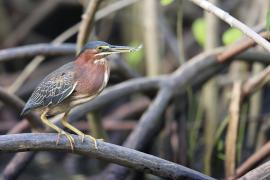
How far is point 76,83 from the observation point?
3.45m

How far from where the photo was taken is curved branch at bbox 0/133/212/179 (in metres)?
3.12

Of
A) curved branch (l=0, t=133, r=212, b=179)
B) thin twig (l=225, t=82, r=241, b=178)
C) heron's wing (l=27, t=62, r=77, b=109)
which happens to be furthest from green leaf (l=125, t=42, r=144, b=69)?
curved branch (l=0, t=133, r=212, b=179)

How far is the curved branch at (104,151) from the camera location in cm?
312

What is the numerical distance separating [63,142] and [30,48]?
1434mm

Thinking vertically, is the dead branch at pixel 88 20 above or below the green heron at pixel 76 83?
above

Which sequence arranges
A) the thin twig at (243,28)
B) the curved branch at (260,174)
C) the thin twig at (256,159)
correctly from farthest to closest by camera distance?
1. the thin twig at (256,159)
2. the curved branch at (260,174)
3. the thin twig at (243,28)

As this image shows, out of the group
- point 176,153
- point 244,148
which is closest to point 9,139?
point 176,153

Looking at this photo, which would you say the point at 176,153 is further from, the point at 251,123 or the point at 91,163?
the point at 91,163

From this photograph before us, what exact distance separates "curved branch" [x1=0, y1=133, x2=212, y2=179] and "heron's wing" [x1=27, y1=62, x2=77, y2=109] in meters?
0.24

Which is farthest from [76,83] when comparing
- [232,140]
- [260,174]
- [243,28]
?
[232,140]

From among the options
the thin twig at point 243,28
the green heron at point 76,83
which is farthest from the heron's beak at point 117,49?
the thin twig at point 243,28

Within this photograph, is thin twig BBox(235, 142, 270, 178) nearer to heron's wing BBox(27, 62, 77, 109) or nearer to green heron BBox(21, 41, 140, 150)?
green heron BBox(21, 41, 140, 150)

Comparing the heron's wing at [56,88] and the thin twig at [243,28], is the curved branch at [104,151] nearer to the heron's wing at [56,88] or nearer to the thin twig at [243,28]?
the heron's wing at [56,88]

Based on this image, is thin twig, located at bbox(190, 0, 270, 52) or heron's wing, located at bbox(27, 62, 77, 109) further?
heron's wing, located at bbox(27, 62, 77, 109)
